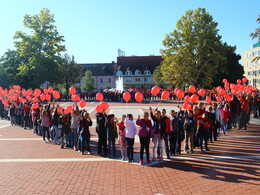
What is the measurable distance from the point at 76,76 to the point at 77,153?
50373 mm

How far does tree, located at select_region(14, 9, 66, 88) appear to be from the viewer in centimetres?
3756

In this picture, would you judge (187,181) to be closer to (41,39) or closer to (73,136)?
(73,136)

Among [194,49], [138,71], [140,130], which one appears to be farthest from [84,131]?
[138,71]

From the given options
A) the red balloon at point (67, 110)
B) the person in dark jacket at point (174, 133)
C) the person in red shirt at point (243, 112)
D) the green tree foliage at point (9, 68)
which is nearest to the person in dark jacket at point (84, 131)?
the red balloon at point (67, 110)

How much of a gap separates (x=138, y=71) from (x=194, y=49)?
118ft

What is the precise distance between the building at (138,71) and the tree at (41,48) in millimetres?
31124

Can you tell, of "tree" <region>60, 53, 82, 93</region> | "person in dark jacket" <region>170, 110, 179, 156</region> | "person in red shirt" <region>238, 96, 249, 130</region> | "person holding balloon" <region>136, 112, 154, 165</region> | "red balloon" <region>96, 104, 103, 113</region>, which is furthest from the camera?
"tree" <region>60, 53, 82, 93</region>

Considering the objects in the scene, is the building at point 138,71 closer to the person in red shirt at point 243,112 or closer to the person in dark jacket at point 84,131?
the person in red shirt at point 243,112

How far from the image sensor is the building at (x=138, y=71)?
70562mm

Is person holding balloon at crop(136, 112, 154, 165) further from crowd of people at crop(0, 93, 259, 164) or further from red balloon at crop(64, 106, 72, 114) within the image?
red balloon at crop(64, 106, 72, 114)

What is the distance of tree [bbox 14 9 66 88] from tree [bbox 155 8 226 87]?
17.2 m

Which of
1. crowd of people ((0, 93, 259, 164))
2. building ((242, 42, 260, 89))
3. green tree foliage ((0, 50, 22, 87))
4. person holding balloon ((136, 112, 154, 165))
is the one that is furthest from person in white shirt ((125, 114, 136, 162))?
building ((242, 42, 260, 89))

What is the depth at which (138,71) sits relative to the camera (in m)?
70.8

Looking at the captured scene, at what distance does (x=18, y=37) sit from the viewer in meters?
37.8
